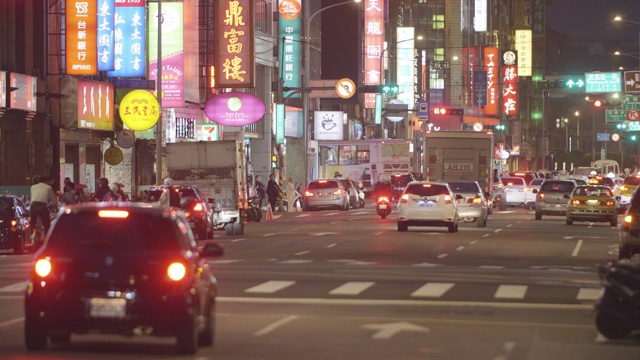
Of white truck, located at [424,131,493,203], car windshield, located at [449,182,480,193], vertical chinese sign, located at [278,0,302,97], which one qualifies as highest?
vertical chinese sign, located at [278,0,302,97]

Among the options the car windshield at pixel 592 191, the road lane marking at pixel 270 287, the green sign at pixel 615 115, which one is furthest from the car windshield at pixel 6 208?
the green sign at pixel 615 115

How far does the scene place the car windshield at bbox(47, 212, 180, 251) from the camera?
13.1 m

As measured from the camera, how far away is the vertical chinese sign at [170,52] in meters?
55.3

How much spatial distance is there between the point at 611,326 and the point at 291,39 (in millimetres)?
64210

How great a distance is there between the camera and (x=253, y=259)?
2909 cm

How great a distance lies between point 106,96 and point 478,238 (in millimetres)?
18390

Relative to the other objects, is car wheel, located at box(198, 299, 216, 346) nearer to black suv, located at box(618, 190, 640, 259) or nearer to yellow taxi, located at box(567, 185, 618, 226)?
black suv, located at box(618, 190, 640, 259)

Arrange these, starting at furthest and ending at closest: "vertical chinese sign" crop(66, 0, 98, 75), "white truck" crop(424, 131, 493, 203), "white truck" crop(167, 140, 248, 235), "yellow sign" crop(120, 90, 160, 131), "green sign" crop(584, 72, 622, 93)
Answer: "green sign" crop(584, 72, 622, 93) < "white truck" crop(424, 131, 493, 203) < "yellow sign" crop(120, 90, 160, 131) < "vertical chinese sign" crop(66, 0, 98, 75) < "white truck" crop(167, 140, 248, 235)

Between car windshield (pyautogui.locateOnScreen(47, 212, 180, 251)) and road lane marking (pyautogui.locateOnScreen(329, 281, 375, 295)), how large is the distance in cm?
801

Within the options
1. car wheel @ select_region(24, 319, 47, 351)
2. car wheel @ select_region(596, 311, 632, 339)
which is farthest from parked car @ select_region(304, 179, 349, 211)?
car wheel @ select_region(24, 319, 47, 351)

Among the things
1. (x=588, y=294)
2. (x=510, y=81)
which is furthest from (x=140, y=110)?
(x=510, y=81)

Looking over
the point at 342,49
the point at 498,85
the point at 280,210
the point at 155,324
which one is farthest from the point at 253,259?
the point at 498,85

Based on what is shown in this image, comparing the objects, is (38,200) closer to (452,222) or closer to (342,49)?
(452,222)

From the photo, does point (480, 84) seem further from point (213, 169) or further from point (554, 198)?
point (213, 169)
